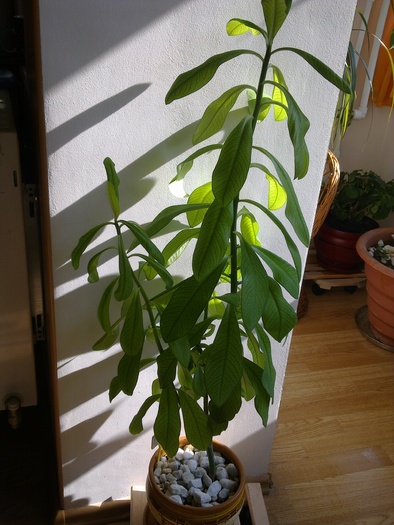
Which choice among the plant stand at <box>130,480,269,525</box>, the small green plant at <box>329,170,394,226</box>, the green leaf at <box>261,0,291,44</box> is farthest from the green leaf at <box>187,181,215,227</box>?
Answer: the small green plant at <box>329,170,394,226</box>

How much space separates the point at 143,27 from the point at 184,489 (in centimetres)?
94

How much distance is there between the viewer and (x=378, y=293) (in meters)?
2.15

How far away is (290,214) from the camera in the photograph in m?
0.92

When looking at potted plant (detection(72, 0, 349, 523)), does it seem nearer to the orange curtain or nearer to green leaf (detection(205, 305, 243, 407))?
green leaf (detection(205, 305, 243, 407))

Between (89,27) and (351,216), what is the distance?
5.88ft

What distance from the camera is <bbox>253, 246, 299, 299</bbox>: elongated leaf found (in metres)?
0.95

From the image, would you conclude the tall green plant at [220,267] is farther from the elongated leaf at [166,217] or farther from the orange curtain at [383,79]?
the orange curtain at [383,79]

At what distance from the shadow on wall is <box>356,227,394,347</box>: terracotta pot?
145 cm

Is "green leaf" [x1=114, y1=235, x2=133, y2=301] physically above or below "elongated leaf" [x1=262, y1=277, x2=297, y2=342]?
above

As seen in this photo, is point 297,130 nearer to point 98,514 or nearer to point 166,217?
point 166,217

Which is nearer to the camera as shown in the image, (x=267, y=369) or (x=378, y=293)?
(x=267, y=369)

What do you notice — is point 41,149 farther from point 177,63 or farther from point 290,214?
point 290,214

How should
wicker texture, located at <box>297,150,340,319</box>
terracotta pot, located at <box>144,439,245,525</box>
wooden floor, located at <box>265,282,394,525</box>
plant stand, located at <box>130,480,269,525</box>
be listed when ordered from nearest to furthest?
terracotta pot, located at <box>144,439,245,525</box> → plant stand, located at <box>130,480,269,525</box> → wooden floor, located at <box>265,282,394,525</box> → wicker texture, located at <box>297,150,340,319</box>

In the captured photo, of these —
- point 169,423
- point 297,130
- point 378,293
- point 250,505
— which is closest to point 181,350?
point 169,423
